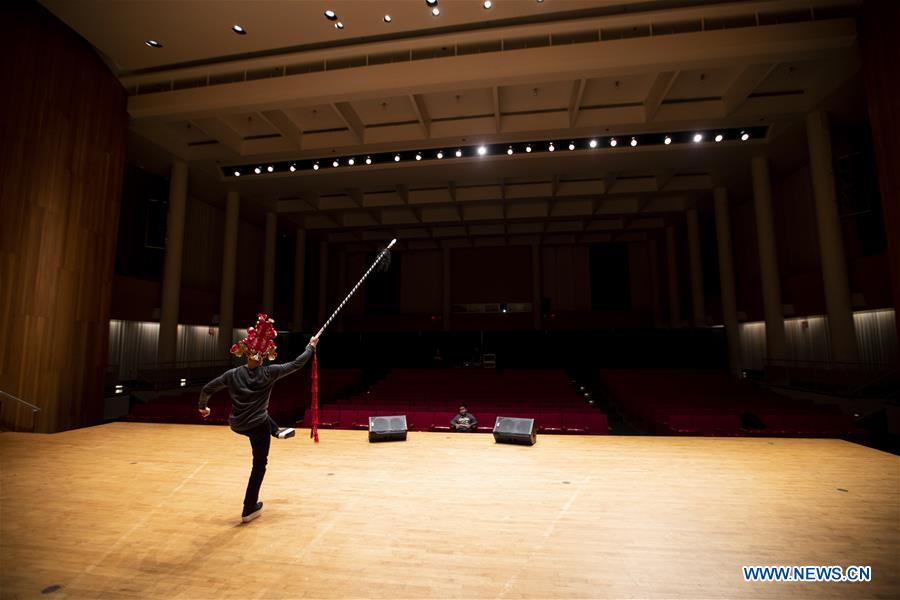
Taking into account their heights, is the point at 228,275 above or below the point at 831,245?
above

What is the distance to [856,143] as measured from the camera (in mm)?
10031

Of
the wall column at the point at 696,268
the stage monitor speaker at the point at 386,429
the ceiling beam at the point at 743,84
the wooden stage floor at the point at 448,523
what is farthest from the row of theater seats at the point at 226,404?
the wall column at the point at 696,268

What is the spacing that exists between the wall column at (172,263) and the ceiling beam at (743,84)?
14.3 m

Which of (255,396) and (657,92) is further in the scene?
(657,92)

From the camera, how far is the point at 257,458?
3.22 m

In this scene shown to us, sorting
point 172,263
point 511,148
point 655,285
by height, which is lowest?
point 172,263

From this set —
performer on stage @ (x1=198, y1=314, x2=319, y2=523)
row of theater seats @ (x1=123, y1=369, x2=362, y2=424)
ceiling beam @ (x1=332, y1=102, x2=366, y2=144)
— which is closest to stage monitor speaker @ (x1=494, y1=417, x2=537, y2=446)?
performer on stage @ (x1=198, y1=314, x2=319, y2=523)

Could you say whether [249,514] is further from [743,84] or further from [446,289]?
[446,289]

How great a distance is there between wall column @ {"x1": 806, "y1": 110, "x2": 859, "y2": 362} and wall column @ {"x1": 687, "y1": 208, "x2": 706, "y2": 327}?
6.25 meters

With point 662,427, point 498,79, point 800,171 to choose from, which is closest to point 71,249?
point 498,79

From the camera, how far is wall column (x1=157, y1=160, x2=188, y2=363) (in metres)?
11.4

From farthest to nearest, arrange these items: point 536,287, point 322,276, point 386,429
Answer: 1. point 322,276
2. point 536,287
3. point 386,429

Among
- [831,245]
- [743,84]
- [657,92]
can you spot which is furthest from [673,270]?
[657,92]

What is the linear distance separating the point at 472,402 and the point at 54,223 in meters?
8.47
